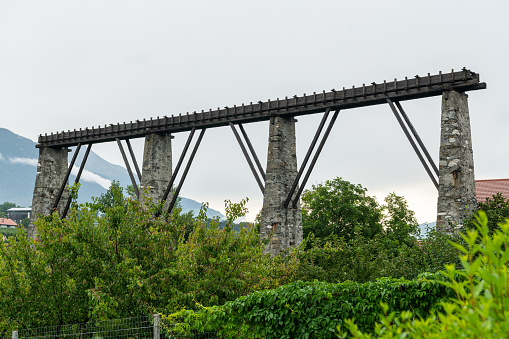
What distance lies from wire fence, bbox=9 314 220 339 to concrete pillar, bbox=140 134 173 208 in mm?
14638

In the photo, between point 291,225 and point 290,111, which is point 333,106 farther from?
point 291,225

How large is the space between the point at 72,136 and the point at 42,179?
3133 mm

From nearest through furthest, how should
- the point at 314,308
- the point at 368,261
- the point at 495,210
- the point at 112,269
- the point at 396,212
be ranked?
the point at 314,308 < the point at 112,269 < the point at 368,261 < the point at 495,210 < the point at 396,212

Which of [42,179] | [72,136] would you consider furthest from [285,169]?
[42,179]

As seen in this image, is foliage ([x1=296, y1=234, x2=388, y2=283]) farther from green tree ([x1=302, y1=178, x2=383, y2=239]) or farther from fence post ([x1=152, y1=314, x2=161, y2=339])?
green tree ([x1=302, y1=178, x2=383, y2=239])

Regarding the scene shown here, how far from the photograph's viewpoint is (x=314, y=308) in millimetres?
9078

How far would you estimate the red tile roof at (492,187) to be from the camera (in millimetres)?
27597

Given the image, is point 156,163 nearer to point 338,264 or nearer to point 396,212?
point 338,264

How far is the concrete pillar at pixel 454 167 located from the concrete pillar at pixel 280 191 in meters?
5.93

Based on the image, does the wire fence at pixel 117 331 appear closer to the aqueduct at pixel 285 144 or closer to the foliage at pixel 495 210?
the aqueduct at pixel 285 144

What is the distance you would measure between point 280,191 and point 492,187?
14387 mm

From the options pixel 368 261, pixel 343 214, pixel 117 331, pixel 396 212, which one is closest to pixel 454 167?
pixel 368 261

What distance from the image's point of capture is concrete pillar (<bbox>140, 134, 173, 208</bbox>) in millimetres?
25422

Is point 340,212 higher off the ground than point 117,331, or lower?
higher
